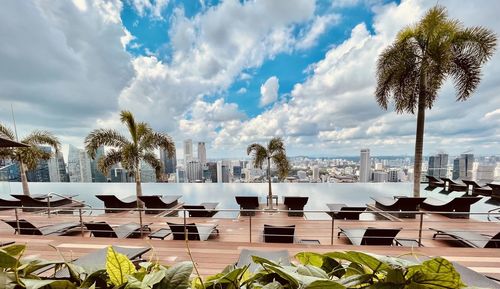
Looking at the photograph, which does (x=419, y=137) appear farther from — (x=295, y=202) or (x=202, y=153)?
(x=202, y=153)

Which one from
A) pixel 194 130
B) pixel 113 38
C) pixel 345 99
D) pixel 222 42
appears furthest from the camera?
pixel 194 130

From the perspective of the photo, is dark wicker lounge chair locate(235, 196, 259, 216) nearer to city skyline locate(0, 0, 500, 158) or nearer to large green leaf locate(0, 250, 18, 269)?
city skyline locate(0, 0, 500, 158)

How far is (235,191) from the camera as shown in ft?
30.0

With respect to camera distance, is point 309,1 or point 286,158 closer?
point 309,1

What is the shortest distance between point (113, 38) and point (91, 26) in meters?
0.68

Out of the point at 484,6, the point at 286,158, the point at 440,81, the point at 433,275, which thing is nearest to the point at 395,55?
the point at 440,81

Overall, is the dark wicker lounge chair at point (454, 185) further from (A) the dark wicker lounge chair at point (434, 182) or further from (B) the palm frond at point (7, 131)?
(B) the palm frond at point (7, 131)

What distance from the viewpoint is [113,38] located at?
23.9ft

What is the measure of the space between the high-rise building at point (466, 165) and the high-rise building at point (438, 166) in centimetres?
63

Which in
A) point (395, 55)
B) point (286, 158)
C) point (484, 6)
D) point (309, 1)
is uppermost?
point (309, 1)

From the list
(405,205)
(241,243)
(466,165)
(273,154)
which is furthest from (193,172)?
(466,165)

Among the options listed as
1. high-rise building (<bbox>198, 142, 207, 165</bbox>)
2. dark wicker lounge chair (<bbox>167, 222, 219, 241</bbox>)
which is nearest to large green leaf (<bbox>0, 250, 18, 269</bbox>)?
dark wicker lounge chair (<bbox>167, 222, 219, 241</bbox>)

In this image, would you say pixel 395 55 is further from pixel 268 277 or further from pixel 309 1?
pixel 268 277

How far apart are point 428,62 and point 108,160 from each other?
10666 millimetres
